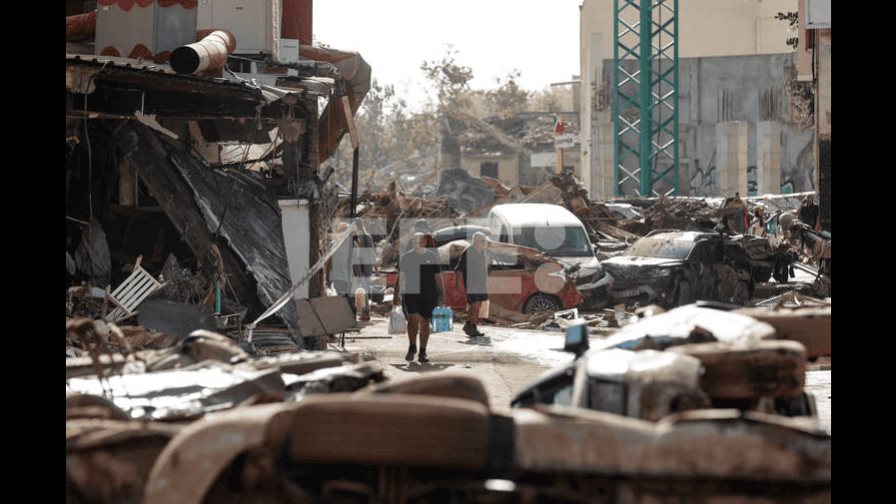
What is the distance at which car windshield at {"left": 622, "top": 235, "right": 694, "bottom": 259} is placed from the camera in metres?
23.9

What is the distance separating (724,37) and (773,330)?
8041 cm

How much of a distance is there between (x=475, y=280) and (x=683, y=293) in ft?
17.6

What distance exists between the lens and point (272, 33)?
23.8 meters

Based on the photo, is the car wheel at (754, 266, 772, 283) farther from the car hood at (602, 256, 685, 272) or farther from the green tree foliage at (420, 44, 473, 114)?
the green tree foliage at (420, 44, 473, 114)

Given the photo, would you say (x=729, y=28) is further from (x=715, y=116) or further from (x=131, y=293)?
(x=131, y=293)

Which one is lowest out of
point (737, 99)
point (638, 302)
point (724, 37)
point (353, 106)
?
point (638, 302)

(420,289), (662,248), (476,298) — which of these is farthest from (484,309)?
(662,248)

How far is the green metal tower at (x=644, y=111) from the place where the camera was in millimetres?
55469

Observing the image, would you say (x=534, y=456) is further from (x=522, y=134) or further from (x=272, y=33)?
(x=522, y=134)

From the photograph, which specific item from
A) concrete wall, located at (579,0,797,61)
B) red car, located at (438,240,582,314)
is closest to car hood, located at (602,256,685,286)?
red car, located at (438,240,582,314)

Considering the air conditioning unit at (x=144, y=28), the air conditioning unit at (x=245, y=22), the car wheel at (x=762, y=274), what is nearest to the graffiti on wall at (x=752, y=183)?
the car wheel at (x=762, y=274)

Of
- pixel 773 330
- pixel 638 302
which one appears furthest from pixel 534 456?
pixel 638 302

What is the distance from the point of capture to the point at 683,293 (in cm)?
2316
